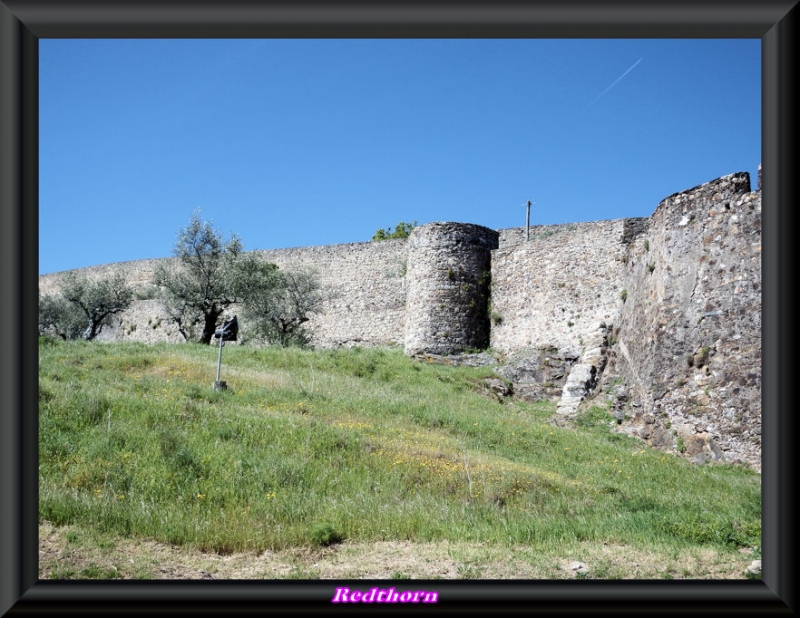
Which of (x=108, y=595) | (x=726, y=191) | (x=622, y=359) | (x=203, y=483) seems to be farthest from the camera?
(x=622, y=359)

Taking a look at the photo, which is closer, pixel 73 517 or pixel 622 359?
pixel 73 517

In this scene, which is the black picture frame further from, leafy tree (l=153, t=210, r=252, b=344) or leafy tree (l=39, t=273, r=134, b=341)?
leafy tree (l=39, t=273, r=134, b=341)

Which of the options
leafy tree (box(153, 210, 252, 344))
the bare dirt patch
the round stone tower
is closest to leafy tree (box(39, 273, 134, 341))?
leafy tree (box(153, 210, 252, 344))

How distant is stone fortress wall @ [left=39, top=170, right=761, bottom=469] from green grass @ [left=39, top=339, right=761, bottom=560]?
1176 millimetres

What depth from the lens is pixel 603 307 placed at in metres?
20.0

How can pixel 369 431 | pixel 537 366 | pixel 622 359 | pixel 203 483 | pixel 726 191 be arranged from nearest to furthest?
1. pixel 203 483
2. pixel 369 431
3. pixel 726 191
4. pixel 622 359
5. pixel 537 366

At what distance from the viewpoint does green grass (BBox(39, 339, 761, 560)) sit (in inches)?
237

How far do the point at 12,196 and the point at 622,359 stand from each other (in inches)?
591
